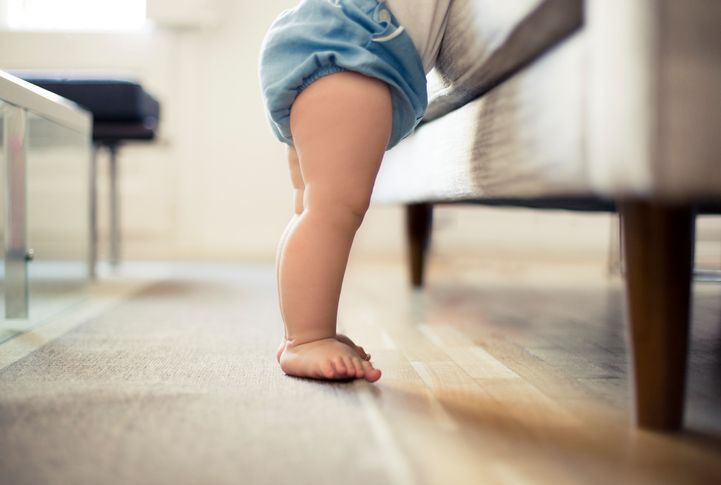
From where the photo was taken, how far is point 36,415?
0.51m

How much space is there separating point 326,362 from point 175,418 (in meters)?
0.16

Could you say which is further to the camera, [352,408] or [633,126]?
[352,408]

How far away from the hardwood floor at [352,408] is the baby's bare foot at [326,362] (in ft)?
0.04

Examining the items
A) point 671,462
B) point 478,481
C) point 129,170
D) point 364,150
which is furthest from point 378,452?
point 129,170

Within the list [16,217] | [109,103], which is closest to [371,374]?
[16,217]

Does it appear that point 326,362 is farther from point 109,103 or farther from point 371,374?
point 109,103

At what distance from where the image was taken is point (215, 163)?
275 cm

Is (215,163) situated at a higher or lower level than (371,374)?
higher

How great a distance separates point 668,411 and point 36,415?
44cm

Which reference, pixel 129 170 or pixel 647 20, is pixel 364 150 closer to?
pixel 647 20

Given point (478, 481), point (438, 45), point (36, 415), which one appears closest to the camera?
point (478, 481)

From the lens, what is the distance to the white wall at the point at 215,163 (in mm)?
2674

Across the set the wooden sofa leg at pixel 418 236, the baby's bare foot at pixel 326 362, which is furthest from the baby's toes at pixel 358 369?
the wooden sofa leg at pixel 418 236

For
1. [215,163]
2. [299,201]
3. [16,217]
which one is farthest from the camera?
[215,163]
